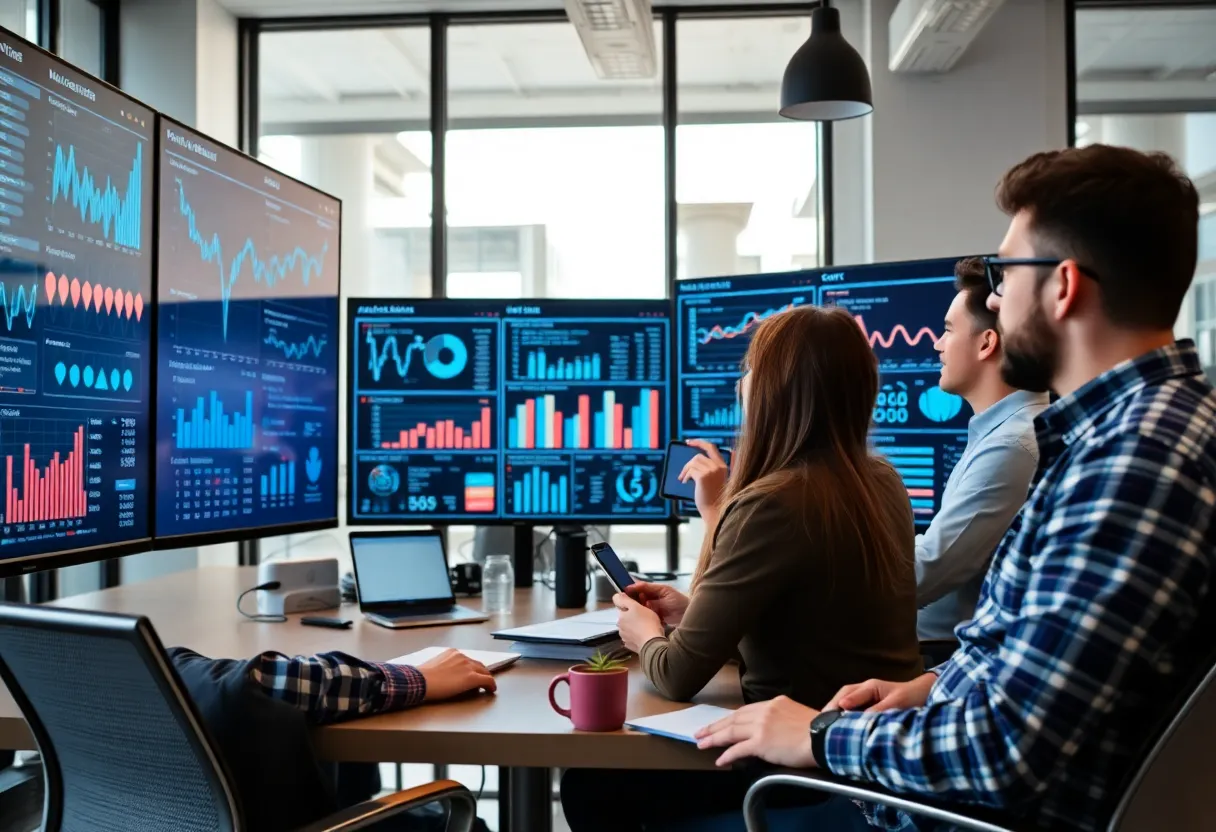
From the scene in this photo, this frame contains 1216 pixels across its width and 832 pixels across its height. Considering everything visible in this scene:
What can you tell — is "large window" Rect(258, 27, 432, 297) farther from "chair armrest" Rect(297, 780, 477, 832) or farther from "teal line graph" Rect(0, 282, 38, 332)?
"chair armrest" Rect(297, 780, 477, 832)

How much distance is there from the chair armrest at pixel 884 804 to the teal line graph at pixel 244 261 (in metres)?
1.52

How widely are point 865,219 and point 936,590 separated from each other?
252 centimetres

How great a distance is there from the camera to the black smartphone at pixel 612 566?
1.95 meters

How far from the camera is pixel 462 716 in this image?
4.82 ft

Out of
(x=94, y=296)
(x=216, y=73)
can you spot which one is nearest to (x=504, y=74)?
(x=216, y=73)

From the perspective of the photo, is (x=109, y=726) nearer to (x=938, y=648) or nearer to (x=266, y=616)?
(x=266, y=616)

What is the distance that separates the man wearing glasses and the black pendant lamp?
189cm

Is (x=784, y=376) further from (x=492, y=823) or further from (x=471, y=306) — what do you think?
(x=492, y=823)

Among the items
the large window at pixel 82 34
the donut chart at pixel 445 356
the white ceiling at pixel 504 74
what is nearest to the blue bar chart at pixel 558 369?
the donut chart at pixel 445 356

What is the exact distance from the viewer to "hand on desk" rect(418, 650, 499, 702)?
154 cm

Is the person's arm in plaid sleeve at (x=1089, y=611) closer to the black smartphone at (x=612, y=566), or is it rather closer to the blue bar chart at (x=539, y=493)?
the black smartphone at (x=612, y=566)

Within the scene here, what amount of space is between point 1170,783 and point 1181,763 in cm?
2

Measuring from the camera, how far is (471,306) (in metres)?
2.69

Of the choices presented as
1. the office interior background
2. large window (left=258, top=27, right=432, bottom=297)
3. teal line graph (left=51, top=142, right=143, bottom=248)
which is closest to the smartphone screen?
teal line graph (left=51, top=142, right=143, bottom=248)
